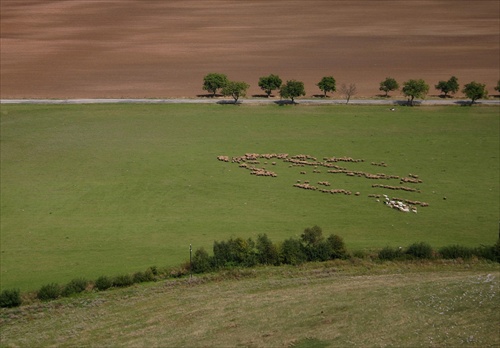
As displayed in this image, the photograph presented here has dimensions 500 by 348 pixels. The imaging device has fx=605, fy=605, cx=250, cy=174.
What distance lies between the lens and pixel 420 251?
2098 inches

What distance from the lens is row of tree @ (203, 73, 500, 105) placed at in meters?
104

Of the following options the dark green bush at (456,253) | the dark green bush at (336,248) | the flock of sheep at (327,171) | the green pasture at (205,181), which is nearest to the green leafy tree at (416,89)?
the green pasture at (205,181)

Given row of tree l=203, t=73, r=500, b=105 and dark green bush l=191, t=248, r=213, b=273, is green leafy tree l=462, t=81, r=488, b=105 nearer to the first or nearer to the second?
row of tree l=203, t=73, r=500, b=105

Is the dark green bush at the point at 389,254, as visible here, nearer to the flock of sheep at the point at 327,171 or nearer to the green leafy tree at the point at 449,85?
the flock of sheep at the point at 327,171

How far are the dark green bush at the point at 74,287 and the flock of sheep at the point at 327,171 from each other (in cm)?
2991

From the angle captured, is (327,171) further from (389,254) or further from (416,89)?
(416,89)

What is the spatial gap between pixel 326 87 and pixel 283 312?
73124mm

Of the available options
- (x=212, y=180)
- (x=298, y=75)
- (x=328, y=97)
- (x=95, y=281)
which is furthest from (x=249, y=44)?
(x=95, y=281)

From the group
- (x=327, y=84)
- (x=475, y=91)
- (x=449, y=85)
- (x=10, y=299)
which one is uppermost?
(x=327, y=84)

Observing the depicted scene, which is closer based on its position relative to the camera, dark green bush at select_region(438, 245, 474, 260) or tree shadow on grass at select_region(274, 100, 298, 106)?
dark green bush at select_region(438, 245, 474, 260)

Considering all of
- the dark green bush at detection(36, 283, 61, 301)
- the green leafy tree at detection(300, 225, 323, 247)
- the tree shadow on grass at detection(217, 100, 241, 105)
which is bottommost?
the dark green bush at detection(36, 283, 61, 301)

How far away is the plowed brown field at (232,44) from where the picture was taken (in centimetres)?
12169

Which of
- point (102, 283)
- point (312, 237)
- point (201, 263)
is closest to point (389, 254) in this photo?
point (312, 237)

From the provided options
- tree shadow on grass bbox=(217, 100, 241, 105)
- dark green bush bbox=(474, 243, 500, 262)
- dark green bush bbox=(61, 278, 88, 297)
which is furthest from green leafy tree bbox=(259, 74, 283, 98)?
dark green bush bbox=(61, 278, 88, 297)
